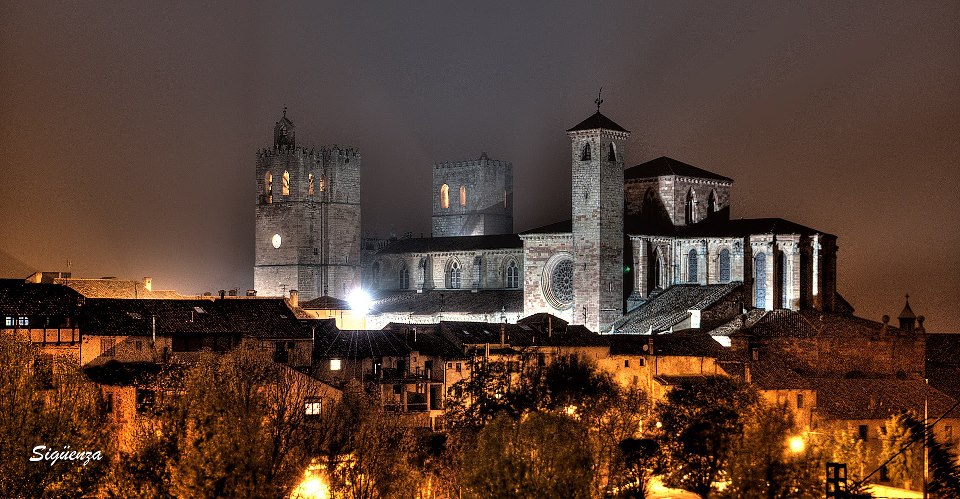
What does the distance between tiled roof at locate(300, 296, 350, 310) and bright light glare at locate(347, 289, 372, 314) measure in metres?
0.66

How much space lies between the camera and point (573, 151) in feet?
252

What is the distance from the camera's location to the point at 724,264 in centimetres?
7800

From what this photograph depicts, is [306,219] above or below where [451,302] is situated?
above

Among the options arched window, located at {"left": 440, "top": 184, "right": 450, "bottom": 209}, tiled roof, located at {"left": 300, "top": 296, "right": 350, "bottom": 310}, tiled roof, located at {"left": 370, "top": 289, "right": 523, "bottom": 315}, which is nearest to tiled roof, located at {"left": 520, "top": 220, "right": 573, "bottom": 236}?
tiled roof, located at {"left": 370, "top": 289, "right": 523, "bottom": 315}

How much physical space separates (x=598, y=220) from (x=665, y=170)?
703 centimetres

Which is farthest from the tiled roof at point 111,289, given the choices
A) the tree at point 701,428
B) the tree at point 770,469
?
the tree at point 770,469

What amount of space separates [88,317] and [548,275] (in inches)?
981

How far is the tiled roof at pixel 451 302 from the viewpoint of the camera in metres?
82.7

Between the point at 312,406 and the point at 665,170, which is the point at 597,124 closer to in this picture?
the point at 665,170

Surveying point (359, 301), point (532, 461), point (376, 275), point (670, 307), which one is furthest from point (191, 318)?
point (376, 275)

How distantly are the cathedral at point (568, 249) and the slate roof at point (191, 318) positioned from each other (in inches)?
620

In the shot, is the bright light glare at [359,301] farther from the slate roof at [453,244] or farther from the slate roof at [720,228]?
the slate roof at [720,228]

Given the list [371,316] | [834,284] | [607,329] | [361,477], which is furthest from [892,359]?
[361,477]

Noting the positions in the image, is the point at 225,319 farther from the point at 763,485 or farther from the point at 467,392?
the point at 763,485
